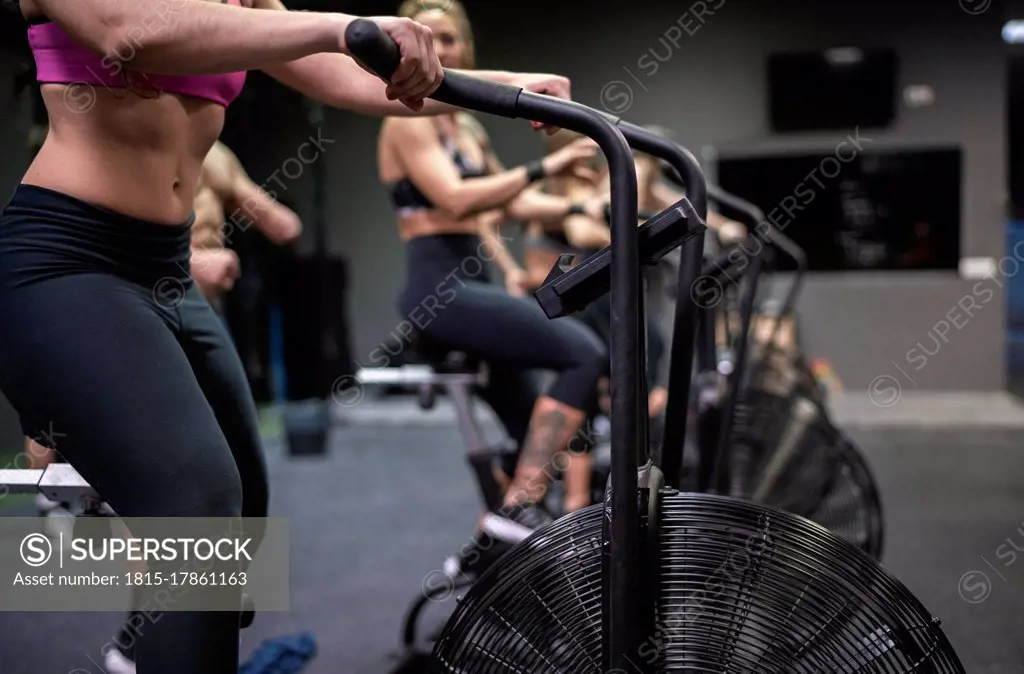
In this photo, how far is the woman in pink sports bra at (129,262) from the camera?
0.88 m

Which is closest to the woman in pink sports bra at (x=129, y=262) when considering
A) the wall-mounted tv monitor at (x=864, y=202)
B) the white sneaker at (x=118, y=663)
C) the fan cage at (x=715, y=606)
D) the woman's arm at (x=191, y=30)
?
the woman's arm at (x=191, y=30)

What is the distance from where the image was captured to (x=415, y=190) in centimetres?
233

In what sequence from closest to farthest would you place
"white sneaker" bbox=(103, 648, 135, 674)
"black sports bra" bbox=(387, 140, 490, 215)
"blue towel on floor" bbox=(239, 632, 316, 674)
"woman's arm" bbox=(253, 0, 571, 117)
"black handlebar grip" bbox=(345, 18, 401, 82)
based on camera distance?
1. "black handlebar grip" bbox=(345, 18, 401, 82)
2. "woman's arm" bbox=(253, 0, 571, 117)
3. "white sneaker" bbox=(103, 648, 135, 674)
4. "blue towel on floor" bbox=(239, 632, 316, 674)
5. "black sports bra" bbox=(387, 140, 490, 215)

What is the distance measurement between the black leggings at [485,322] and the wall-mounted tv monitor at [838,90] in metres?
4.98

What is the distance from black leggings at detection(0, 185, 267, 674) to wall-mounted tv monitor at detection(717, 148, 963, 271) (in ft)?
20.2

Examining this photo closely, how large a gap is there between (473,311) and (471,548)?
1.96 feet

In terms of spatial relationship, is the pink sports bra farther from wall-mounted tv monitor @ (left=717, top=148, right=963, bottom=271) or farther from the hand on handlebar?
wall-mounted tv monitor @ (left=717, top=148, right=963, bottom=271)

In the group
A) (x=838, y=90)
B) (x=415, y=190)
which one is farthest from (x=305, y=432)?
(x=838, y=90)

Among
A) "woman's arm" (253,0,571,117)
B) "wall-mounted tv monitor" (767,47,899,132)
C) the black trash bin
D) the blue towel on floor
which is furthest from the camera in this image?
"wall-mounted tv monitor" (767,47,899,132)

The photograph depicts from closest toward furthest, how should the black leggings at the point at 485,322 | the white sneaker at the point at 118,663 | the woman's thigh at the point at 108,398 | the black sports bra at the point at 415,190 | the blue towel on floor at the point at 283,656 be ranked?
the woman's thigh at the point at 108,398 → the white sneaker at the point at 118,663 → the blue towel on floor at the point at 283,656 → the black leggings at the point at 485,322 → the black sports bra at the point at 415,190

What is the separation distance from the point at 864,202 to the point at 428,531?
4.75 meters

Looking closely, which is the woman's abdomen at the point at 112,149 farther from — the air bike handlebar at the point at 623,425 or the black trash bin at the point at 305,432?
the black trash bin at the point at 305,432

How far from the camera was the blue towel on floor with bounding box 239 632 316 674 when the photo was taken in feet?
6.33

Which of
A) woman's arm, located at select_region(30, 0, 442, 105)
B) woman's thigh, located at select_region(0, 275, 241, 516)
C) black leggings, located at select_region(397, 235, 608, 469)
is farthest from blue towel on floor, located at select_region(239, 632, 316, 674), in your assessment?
woman's arm, located at select_region(30, 0, 442, 105)
